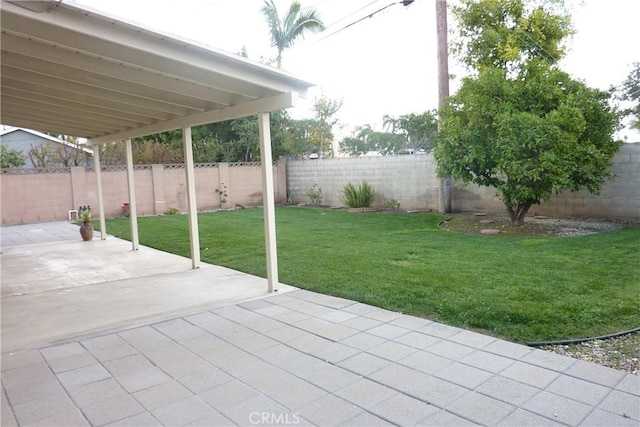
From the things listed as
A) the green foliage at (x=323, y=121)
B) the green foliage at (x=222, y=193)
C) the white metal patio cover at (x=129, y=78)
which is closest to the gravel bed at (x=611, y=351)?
the white metal patio cover at (x=129, y=78)

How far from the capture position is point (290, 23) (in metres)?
15.5

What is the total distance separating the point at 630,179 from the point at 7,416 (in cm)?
1041

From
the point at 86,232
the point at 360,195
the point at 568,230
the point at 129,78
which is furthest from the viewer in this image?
the point at 360,195

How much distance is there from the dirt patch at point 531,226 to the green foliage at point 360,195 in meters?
3.38

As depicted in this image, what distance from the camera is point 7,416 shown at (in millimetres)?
2604

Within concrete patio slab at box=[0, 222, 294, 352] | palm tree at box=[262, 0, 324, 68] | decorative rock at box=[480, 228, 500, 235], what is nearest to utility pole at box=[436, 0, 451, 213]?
decorative rock at box=[480, 228, 500, 235]

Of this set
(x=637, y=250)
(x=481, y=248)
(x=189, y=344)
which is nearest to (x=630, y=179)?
(x=637, y=250)

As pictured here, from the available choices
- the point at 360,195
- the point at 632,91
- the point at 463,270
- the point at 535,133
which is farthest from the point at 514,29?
the point at 632,91

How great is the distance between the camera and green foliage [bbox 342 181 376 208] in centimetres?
1380

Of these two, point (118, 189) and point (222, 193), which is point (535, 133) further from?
point (118, 189)

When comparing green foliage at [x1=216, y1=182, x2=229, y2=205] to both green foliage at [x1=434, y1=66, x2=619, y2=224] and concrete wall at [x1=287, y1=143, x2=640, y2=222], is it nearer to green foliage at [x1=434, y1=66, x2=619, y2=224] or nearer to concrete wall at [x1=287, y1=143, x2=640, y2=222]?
concrete wall at [x1=287, y1=143, x2=640, y2=222]

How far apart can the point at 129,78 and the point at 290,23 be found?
12.1 meters

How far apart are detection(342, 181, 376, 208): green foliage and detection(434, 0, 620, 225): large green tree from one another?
4.44m

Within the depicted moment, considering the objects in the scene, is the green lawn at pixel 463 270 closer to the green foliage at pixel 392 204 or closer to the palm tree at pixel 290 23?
the green foliage at pixel 392 204
